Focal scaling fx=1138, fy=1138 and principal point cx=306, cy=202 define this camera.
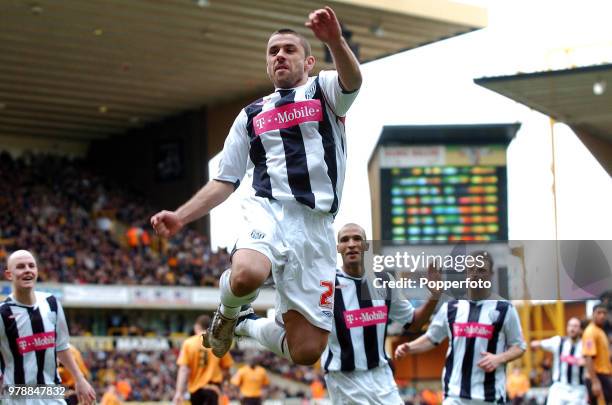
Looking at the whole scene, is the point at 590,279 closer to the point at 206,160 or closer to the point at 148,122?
the point at 206,160

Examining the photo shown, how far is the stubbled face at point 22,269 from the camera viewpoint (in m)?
8.99

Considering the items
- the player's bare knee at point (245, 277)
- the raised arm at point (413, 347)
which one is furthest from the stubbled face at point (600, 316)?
the player's bare knee at point (245, 277)

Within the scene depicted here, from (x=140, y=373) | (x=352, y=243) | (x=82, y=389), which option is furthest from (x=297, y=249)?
(x=140, y=373)

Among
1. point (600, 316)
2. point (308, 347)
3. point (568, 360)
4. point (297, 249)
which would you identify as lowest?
point (568, 360)

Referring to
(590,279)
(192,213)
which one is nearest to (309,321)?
(192,213)

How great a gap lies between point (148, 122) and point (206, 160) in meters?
3.88

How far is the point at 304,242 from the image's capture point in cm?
650

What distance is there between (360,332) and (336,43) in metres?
3.33

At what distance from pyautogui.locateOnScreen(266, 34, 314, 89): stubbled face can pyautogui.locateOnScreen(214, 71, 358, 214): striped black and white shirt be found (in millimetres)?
61

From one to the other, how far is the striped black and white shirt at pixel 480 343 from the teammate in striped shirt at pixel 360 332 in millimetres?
929

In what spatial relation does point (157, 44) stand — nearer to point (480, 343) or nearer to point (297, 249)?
point (480, 343)

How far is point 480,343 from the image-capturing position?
952 cm

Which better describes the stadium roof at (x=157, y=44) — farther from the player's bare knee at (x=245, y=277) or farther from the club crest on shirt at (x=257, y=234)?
the player's bare knee at (x=245, y=277)

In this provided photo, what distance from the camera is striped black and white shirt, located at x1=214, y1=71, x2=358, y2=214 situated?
6492 mm
